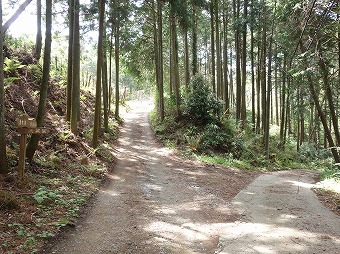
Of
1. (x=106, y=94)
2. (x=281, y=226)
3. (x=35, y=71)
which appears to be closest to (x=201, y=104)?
(x=106, y=94)

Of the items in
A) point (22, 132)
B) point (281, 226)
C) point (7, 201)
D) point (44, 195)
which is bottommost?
point (281, 226)

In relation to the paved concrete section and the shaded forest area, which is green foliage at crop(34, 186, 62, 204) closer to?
the shaded forest area

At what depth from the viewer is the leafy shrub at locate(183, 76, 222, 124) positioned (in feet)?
59.7

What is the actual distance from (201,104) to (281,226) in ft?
41.3

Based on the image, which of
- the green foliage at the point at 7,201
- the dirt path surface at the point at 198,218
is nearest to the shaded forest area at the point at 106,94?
the green foliage at the point at 7,201

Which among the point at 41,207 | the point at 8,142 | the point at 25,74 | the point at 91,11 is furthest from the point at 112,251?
the point at 25,74

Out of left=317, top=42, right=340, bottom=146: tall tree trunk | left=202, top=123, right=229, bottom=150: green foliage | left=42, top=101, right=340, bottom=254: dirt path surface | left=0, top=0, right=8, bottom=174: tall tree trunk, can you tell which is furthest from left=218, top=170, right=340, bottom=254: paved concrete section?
left=202, top=123, right=229, bottom=150: green foliage

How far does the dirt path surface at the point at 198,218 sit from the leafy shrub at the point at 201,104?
293 inches

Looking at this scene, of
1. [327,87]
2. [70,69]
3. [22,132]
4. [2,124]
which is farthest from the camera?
[327,87]

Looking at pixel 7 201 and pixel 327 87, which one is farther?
pixel 327 87

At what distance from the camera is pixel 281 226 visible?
20.0ft

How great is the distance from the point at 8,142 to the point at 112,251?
5.96 m

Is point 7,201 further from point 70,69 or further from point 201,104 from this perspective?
point 201,104

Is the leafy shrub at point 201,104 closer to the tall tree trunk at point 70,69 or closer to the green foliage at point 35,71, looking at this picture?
the tall tree trunk at point 70,69
